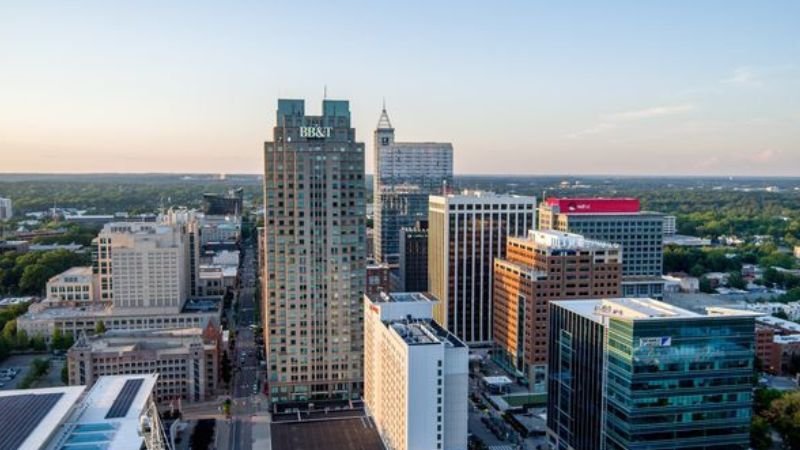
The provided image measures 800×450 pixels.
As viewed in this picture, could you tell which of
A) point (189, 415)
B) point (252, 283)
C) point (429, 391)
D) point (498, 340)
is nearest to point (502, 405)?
point (498, 340)

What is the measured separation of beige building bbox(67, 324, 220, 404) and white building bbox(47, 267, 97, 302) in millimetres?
38575

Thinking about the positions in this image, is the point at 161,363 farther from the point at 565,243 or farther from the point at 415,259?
the point at 415,259

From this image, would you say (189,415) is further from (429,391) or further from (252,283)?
(252,283)

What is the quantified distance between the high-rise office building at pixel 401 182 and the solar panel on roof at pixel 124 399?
4032 inches

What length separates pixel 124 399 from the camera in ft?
234

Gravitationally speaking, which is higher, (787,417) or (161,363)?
(161,363)

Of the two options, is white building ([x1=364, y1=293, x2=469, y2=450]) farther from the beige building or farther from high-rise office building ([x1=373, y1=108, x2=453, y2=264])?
high-rise office building ([x1=373, y1=108, x2=453, y2=264])

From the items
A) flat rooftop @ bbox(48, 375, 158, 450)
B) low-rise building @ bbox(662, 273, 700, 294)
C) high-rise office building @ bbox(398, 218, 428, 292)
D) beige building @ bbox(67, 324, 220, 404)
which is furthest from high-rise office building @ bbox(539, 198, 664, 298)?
flat rooftop @ bbox(48, 375, 158, 450)

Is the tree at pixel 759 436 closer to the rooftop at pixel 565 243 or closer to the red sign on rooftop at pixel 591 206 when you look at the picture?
the rooftop at pixel 565 243

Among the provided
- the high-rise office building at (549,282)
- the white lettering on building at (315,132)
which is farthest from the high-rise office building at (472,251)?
the white lettering on building at (315,132)

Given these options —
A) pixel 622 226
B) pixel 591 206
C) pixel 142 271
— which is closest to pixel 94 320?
pixel 142 271

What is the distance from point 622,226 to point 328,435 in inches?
3278

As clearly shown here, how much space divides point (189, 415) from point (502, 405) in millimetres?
39111

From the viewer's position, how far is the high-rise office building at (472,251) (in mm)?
122000
